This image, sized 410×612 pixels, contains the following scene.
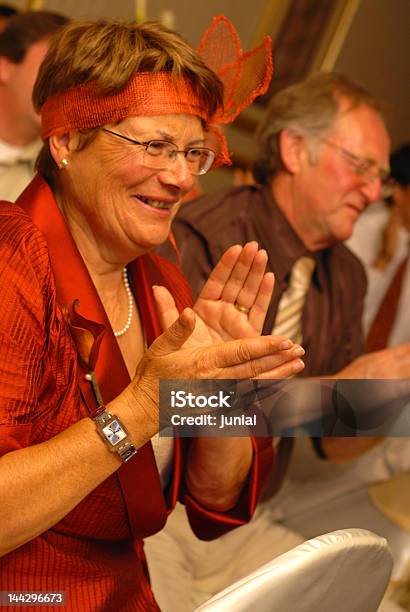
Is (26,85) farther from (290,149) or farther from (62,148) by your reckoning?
(62,148)

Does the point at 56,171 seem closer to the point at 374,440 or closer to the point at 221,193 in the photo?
the point at 221,193

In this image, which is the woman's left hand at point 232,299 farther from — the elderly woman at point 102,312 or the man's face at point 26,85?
the man's face at point 26,85

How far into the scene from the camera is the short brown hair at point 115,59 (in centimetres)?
121

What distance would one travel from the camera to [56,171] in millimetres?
1335

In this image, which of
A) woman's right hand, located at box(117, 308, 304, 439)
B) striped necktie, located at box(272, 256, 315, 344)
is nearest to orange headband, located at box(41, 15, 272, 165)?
woman's right hand, located at box(117, 308, 304, 439)

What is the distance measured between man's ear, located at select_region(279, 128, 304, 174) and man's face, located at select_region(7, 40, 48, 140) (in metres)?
0.66

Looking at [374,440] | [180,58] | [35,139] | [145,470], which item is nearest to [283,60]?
[35,139]

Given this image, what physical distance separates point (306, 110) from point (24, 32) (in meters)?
0.83

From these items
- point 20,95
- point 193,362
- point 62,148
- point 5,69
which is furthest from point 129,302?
point 5,69

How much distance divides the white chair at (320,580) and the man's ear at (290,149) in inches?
47.3

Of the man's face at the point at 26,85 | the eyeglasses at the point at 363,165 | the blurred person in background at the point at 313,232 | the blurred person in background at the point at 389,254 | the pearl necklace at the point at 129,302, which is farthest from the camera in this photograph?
the blurred person in background at the point at 389,254

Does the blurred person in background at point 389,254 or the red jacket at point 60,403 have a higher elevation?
the red jacket at point 60,403

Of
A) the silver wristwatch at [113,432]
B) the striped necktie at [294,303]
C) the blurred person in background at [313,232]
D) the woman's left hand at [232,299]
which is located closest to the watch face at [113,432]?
the silver wristwatch at [113,432]

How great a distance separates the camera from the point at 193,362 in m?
1.05
